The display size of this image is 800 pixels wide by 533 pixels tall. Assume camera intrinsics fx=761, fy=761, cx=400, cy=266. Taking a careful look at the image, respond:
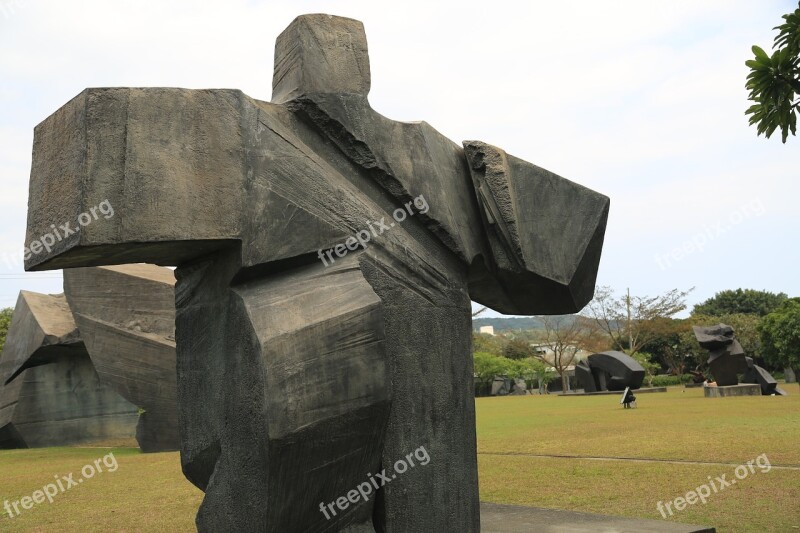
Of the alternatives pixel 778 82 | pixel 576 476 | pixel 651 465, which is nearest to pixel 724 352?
pixel 651 465

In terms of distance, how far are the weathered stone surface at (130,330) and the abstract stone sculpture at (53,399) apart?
3.17 m

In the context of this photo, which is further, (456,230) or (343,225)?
(456,230)

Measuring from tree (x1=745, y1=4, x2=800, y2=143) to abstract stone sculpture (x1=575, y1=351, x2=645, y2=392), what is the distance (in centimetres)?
2121

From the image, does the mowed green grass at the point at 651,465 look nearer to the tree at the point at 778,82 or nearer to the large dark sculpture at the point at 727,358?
the tree at the point at 778,82

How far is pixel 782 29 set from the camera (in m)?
4.22

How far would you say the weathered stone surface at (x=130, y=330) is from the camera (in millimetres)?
11000

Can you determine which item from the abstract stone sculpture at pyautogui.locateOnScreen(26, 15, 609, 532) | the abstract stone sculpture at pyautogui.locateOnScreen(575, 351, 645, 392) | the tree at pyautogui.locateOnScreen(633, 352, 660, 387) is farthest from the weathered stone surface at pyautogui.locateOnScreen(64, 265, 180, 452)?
the tree at pyautogui.locateOnScreen(633, 352, 660, 387)

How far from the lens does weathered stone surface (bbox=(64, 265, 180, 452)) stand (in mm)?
11000

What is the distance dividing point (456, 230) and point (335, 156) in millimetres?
717

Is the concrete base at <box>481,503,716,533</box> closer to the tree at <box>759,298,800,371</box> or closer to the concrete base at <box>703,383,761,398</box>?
the concrete base at <box>703,383,761,398</box>

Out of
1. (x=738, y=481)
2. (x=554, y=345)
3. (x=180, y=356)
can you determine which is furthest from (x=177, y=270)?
(x=554, y=345)

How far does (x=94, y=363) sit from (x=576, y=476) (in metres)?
7.26

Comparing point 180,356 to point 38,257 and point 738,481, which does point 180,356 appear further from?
point 738,481

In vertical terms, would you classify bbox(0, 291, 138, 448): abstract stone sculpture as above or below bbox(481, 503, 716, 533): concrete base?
above
